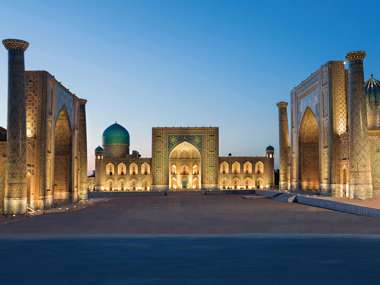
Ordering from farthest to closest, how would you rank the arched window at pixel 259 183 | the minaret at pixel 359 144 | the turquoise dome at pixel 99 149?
1. the turquoise dome at pixel 99 149
2. the arched window at pixel 259 183
3. the minaret at pixel 359 144

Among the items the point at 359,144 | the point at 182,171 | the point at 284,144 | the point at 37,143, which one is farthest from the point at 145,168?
the point at 359,144

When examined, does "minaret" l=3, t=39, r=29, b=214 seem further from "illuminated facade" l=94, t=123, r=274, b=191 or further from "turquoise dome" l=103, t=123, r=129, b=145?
"turquoise dome" l=103, t=123, r=129, b=145

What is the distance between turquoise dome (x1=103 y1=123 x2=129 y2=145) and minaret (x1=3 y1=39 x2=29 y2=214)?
105ft

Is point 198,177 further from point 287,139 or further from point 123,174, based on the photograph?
point 287,139

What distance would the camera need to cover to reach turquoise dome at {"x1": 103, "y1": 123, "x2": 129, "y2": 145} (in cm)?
4922

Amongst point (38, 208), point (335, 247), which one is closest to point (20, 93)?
point (38, 208)

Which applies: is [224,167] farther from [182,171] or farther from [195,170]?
[182,171]

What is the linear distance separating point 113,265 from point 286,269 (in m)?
2.35

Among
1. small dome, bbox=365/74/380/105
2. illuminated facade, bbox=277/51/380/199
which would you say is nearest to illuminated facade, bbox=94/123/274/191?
illuminated facade, bbox=277/51/380/199

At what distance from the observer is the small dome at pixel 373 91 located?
90.4 ft

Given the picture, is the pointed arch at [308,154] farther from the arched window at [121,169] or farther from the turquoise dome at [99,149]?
the turquoise dome at [99,149]

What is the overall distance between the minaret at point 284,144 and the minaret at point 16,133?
24.0 metres

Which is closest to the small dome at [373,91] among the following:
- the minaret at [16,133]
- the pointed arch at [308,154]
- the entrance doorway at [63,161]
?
the pointed arch at [308,154]

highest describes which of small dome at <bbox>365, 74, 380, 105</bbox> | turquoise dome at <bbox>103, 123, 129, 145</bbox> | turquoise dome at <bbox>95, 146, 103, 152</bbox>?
small dome at <bbox>365, 74, 380, 105</bbox>
